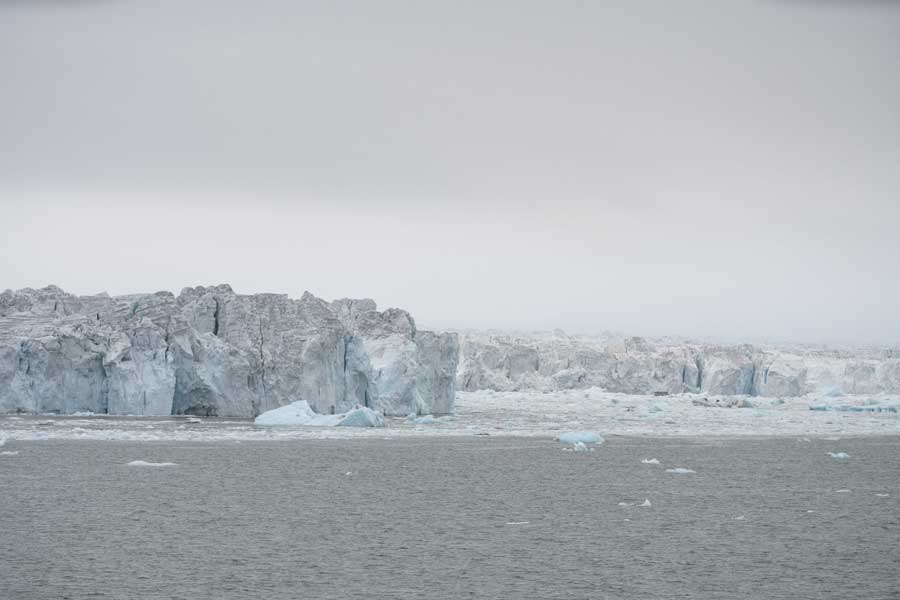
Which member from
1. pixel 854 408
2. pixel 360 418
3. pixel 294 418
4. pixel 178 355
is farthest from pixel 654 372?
pixel 178 355

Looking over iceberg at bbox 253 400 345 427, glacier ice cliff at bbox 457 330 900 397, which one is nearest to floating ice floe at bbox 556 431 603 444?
iceberg at bbox 253 400 345 427

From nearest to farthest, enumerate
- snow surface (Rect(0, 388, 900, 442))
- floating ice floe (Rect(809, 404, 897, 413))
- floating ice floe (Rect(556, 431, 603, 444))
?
floating ice floe (Rect(556, 431, 603, 444)), snow surface (Rect(0, 388, 900, 442)), floating ice floe (Rect(809, 404, 897, 413))

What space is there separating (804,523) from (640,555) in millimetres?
3419

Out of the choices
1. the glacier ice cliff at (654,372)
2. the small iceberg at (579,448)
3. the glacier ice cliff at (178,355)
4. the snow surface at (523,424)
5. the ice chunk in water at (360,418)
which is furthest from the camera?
the glacier ice cliff at (654,372)

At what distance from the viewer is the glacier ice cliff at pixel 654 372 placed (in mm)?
56219

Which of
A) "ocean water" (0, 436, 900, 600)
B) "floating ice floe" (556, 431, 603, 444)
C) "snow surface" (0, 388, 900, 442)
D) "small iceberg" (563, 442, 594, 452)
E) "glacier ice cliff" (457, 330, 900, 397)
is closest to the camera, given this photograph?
"ocean water" (0, 436, 900, 600)

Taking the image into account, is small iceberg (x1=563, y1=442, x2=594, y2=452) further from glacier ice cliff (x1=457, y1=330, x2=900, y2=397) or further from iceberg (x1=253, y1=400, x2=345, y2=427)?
glacier ice cliff (x1=457, y1=330, x2=900, y2=397)

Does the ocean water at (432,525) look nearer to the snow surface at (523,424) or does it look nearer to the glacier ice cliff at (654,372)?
the snow surface at (523,424)

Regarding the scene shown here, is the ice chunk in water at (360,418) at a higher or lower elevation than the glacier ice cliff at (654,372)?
lower

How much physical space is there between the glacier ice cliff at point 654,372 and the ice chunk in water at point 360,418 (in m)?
26.9

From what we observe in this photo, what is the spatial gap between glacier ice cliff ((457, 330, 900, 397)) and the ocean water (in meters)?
34.3

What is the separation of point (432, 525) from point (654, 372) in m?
45.4

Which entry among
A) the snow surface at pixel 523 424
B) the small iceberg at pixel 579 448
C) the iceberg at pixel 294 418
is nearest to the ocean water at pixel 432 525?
the small iceberg at pixel 579 448

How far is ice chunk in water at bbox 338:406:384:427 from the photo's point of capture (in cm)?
2895
